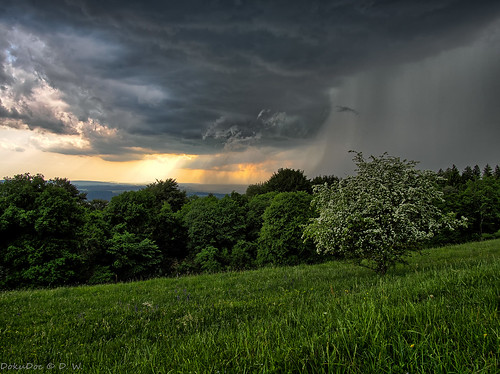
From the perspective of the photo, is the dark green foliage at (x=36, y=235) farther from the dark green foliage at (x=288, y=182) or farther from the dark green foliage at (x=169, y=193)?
the dark green foliage at (x=288, y=182)

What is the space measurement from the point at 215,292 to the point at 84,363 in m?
7.70

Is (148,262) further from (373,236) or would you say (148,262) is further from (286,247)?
(373,236)

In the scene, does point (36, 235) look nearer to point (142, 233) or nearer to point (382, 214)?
point (142, 233)

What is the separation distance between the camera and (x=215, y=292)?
11.6 meters

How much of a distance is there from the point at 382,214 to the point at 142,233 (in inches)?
1518

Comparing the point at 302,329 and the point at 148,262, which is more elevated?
the point at 302,329

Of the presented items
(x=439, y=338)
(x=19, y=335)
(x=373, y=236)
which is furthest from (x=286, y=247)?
(x=439, y=338)

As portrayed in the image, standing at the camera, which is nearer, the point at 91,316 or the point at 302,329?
the point at 302,329

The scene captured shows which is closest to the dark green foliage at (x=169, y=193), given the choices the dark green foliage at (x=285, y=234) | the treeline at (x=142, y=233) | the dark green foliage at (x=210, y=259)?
the treeline at (x=142, y=233)

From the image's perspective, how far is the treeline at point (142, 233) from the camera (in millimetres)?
28484

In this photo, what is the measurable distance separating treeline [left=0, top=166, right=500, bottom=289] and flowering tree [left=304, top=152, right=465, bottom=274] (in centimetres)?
243

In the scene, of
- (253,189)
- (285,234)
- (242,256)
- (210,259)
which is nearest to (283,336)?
(285,234)

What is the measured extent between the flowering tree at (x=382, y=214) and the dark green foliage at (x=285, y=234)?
95.5 ft

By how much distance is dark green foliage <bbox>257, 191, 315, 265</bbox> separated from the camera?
41.2 m
